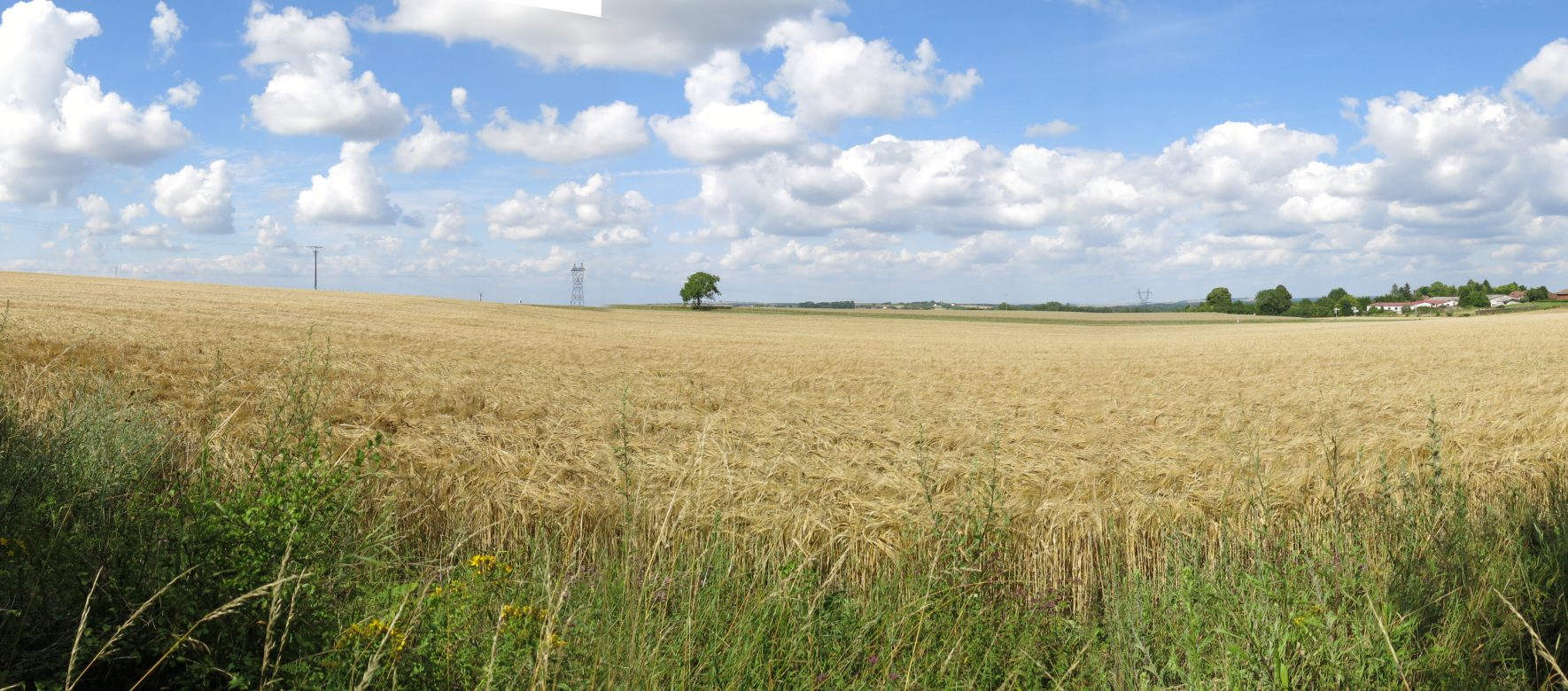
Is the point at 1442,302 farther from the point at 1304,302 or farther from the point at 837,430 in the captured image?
the point at 837,430

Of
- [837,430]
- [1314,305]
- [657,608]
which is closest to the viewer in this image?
[657,608]

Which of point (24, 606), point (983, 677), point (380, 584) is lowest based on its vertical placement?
point (983, 677)

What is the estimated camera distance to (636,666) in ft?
9.86

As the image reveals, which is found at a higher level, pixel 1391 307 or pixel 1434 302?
pixel 1434 302

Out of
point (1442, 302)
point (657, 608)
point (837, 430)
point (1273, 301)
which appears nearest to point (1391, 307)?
point (1442, 302)

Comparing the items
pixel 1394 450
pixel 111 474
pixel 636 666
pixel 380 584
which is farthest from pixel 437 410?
pixel 1394 450

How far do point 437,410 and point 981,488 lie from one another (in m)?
6.76

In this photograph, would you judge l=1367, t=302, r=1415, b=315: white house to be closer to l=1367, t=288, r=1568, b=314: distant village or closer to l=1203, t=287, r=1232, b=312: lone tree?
l=1367, t=288, r=1568, b=314: distant village

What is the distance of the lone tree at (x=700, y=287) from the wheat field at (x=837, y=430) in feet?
356

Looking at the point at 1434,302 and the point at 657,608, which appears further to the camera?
the point at 1434,302

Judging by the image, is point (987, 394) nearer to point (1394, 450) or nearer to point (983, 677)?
point (1394, 450)

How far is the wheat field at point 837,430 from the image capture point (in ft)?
19.9

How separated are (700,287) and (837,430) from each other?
401ft

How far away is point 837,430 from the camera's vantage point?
392 inches
